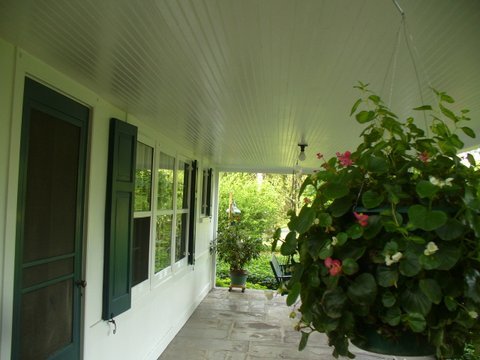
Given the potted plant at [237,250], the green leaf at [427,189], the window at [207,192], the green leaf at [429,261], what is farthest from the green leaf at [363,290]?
the potted plant at [237,250]

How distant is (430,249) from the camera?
0.83 meters

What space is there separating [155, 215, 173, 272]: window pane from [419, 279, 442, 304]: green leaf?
3702mm

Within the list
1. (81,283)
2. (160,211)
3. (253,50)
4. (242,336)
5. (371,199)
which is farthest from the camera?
(242,336)

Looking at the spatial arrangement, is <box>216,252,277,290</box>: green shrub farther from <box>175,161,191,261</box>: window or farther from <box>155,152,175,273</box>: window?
<box>155,152,175,273</box>: window

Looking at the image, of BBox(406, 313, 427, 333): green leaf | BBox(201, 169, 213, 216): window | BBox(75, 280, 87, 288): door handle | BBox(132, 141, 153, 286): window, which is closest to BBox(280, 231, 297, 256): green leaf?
BBox(406, 313, 427, 333): green leaf

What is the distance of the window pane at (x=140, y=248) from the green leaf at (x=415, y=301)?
3060 mm

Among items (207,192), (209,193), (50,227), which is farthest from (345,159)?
(209,193)

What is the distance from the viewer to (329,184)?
101cm

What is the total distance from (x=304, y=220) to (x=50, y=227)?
1756mm

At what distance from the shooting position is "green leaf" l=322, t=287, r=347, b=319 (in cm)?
92

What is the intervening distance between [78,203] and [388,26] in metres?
2.05

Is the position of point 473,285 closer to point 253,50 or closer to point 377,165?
point 377,165

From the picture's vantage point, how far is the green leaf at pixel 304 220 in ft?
3.28

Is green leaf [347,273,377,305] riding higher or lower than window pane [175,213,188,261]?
higher
